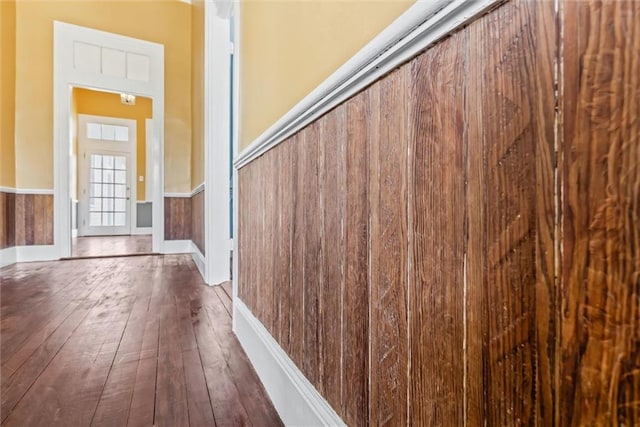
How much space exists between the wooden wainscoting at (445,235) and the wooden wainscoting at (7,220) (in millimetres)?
3478

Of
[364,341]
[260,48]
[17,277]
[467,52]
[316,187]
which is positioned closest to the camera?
[467,52]

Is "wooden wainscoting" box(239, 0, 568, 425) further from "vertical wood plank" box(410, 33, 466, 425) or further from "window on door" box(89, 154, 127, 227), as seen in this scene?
"window on door" box(89, 154, 127, 227)

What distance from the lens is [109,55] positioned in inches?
135

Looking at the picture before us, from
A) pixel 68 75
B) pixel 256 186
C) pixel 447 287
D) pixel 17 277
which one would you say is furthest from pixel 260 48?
pixel 68 75

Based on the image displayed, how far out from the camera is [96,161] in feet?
18.6

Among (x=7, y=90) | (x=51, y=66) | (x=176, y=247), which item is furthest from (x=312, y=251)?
(x=51, y=66)

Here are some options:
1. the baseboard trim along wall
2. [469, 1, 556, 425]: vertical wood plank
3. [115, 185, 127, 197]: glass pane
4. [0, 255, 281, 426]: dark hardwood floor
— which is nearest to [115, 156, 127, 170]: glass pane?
[115, 185, 127, 197]: glass pane

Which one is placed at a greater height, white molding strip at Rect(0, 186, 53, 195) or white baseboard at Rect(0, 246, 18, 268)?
white molding strip at Rect(0, 186, 53, 195)

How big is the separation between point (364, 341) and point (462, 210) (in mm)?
290

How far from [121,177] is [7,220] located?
3.17m

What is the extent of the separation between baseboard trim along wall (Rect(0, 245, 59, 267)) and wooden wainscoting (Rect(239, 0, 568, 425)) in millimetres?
3602

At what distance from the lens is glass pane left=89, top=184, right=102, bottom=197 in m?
5.66

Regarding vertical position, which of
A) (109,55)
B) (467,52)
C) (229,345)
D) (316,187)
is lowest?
(229,345)

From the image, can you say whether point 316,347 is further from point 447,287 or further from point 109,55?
point 109,55
